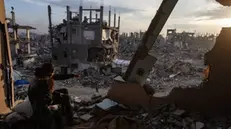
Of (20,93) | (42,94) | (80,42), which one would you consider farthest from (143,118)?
(80,42)

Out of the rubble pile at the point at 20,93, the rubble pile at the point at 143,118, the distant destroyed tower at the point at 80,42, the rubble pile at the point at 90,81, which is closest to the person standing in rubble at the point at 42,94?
the rubble pile at the point at 143,118

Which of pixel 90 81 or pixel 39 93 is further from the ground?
pixel 39 93

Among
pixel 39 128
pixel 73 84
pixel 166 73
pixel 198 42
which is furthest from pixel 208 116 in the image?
pixel 198 42

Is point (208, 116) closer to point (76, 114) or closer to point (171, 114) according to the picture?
point (171, 114)

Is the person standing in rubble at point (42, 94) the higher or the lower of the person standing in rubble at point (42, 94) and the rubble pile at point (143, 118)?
the higher

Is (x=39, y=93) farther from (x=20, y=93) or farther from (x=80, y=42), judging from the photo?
(x=80, y=42)

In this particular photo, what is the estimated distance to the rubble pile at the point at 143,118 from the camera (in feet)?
15.8

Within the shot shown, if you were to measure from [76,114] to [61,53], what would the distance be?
12569mm

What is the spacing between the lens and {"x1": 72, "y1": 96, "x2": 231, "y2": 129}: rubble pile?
15.8 feet

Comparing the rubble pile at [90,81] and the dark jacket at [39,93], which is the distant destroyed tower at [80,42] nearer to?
the rubble pile at [90,81]

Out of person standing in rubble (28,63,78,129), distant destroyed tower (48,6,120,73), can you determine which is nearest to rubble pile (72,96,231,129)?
person standing in rubble (28,63,78,129)

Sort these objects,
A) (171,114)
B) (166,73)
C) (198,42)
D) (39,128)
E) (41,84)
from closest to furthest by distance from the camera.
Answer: (41,84) → (39,128) → (171,114) → (166,73) → (198,42)

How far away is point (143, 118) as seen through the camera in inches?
209

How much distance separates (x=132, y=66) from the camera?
20.1ft
